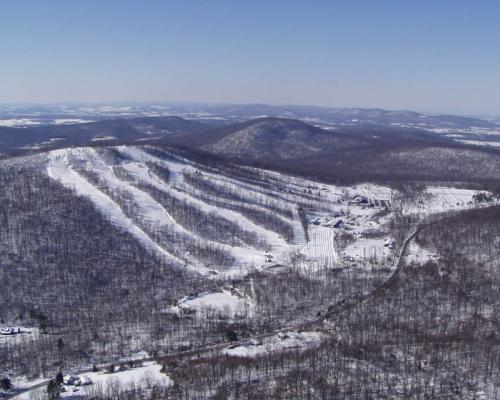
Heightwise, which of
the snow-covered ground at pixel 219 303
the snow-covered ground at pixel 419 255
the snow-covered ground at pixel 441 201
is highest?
the snow-covered ground at pixel 441 201

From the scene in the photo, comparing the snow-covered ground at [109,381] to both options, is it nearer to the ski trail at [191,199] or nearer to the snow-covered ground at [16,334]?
the snow-covered ground at [16,334]

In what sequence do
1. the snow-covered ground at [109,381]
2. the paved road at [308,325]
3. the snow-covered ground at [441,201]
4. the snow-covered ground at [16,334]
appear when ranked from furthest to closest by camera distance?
the snow-covered ground at [441,201] → the snow-covered ground at [16,334] → the paved road at [308,325] → the snow-covered ground at [109,381]

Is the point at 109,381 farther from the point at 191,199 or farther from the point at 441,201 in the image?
the point at 441,201

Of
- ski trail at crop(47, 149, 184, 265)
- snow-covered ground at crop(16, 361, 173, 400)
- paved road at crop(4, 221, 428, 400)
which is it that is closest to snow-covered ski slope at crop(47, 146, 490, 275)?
ski trail at crop(47, 149, 184, 265)

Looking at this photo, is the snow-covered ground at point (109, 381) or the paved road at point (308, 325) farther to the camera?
the paved road at point (308, 325)

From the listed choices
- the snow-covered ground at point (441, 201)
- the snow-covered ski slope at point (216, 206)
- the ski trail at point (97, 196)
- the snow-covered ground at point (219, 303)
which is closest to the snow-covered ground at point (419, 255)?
the snow-covered ski slope at point (216, 206)

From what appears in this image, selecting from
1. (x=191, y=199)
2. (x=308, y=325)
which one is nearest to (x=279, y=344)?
(x=308, y=325)

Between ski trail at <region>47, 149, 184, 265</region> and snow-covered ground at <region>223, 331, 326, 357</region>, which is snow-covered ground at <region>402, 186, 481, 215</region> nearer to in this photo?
ski trail at <region>47, 149, 184, 265</region>

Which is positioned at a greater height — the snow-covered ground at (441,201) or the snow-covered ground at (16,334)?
the snow-covered ground at (441,201)

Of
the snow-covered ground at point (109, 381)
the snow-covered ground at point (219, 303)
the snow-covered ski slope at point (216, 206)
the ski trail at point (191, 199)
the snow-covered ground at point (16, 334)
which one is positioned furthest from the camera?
the ski trail at point (191, 199)
